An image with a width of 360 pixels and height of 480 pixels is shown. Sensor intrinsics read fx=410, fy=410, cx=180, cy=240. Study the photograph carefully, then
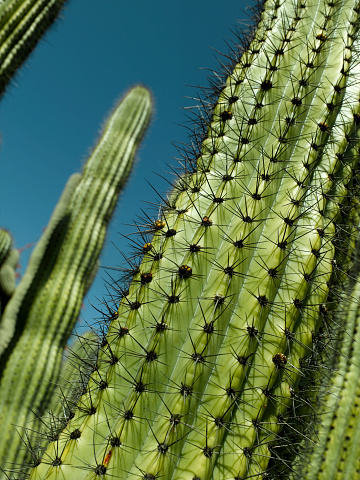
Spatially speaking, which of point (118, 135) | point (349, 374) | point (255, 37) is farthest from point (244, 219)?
point (118, 135)

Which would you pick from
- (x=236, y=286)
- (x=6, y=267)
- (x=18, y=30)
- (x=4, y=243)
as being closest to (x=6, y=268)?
(x=6, y=267)

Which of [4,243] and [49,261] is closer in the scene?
[49,261]

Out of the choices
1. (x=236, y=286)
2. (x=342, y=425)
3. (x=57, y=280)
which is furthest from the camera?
(x=57, y=280)

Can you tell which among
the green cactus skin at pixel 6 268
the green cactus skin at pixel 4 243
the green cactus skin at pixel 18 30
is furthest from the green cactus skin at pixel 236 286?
the green cactus skin at pixel 4 243

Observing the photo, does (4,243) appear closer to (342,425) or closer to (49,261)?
(49,261)

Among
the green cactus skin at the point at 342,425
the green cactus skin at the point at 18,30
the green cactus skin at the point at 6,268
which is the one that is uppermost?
the green cactus skin at the point at 18,30

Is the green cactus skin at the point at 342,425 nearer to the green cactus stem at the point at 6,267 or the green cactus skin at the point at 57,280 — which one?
the green cactus skin at the point at 57,280
